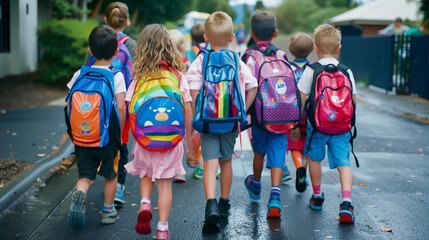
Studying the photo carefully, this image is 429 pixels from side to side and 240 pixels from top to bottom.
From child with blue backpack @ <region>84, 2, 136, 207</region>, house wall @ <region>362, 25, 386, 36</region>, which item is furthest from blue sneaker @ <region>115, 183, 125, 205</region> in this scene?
house wall @ <region>362, 25, 386, 36</region>

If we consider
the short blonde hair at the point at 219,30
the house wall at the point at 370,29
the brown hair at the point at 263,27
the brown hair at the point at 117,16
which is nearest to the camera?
the short blonde hair at the point at 219,30

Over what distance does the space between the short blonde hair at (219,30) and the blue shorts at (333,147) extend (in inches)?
49.0

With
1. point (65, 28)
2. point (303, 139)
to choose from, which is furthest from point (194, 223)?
point (65, 28)

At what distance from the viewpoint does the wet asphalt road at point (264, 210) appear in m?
4.71

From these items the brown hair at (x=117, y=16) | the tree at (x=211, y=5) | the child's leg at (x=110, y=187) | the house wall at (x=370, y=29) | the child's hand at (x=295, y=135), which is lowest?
the child's leg at (x=110, y=187)

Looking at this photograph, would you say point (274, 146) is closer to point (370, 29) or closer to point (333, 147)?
point (333, 147)

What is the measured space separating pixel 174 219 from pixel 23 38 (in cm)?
1472

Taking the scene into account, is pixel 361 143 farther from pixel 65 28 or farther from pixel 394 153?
pixel 65 28

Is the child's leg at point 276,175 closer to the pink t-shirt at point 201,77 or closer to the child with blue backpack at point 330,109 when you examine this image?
the child with blue backpack at point 330,109

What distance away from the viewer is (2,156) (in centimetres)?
707

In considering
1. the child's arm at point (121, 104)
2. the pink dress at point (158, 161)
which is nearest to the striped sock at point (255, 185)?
the pink dress at point (158, 161)

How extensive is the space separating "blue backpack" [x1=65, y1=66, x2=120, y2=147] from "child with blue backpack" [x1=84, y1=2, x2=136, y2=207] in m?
0.43

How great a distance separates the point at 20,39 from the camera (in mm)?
17719

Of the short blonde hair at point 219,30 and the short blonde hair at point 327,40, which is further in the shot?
the short blonde hair at point 327,40
